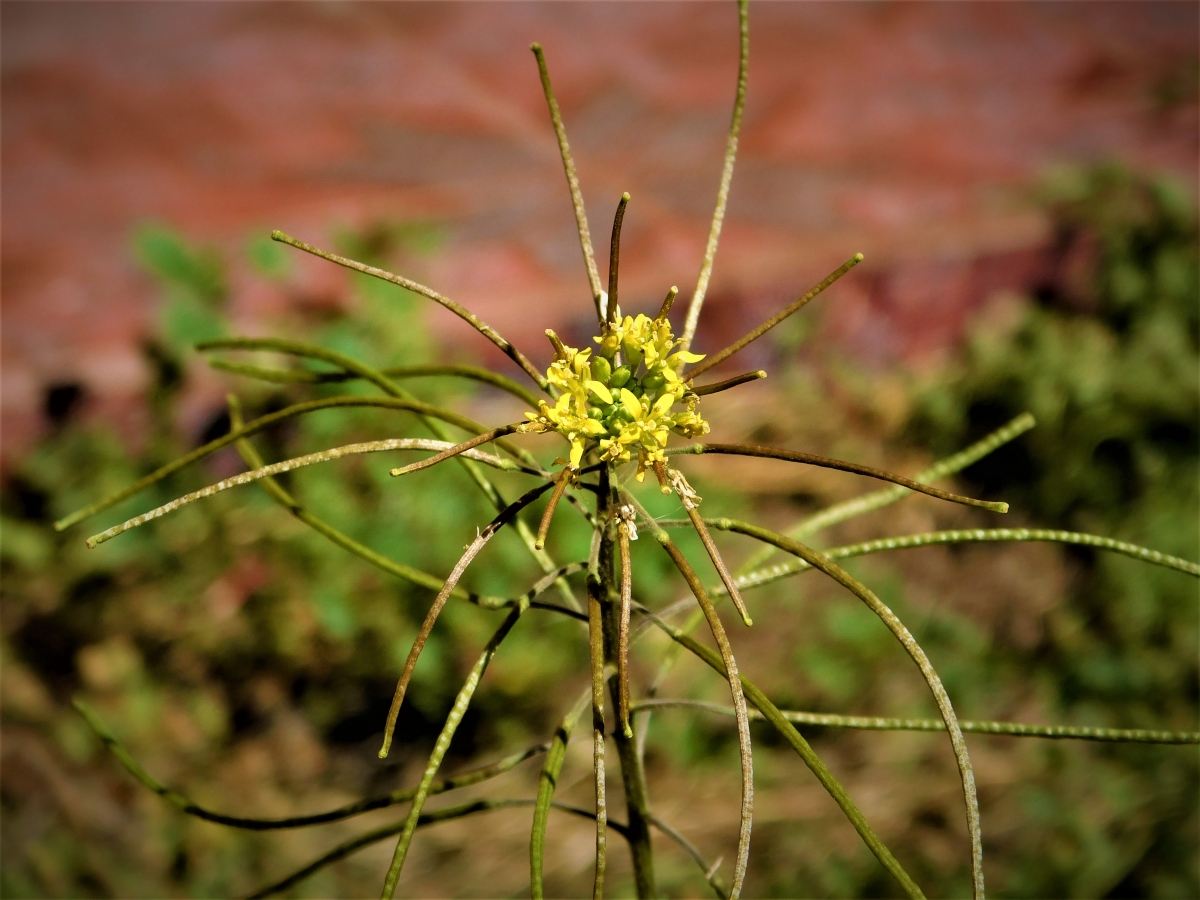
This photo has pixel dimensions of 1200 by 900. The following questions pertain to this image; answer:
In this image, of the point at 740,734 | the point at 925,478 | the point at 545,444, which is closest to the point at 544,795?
the point at 740,734

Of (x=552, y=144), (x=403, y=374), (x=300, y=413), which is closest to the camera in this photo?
(x=300, y=413)

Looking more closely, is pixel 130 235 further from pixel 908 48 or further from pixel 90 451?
pixel 908 48

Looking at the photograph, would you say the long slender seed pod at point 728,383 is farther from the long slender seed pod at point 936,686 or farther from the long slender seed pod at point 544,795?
the long slender seed pod at point 544,795

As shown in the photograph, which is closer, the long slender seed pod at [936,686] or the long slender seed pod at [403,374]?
the long slender seed pod at [936,686]

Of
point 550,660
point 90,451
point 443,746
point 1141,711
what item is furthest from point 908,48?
point 443,746

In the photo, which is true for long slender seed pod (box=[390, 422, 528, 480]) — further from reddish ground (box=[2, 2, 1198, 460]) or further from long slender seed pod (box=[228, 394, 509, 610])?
reddish ground (box=[2, 2, 1198, 460])

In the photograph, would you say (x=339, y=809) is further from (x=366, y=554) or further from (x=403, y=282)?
(x=403, y=282)

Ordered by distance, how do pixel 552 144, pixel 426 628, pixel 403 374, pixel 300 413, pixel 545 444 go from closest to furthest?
pixel 426 628
pixel 300 413
pixel 403 374
pixel 545 444
pixel 552 144

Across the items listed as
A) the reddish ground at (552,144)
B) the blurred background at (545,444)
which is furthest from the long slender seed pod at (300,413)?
the reddish ground at (552,144)

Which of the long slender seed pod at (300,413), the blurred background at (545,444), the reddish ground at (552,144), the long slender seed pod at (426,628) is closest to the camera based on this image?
the long slender seed pod at (426,628)
